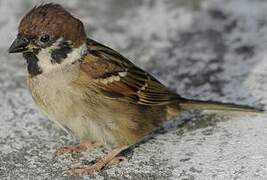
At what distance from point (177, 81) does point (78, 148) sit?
1147 millimetres

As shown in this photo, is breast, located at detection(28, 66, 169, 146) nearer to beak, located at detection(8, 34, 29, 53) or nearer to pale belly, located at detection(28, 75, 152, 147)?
pale belly, located at detection(28, 75, 152, 147)

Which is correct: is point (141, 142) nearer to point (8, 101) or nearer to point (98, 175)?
point (98, 175)

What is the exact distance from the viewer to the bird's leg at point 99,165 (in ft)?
13.4

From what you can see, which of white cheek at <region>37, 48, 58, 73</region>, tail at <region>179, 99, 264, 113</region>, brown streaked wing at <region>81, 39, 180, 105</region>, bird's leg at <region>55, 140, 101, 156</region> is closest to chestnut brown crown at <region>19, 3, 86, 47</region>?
white cheek at <region>37, 48, 58, 73</region>

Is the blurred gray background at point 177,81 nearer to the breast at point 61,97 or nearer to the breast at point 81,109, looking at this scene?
the breast at point 81,109

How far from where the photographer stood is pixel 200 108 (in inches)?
179

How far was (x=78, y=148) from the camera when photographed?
14.4 ft

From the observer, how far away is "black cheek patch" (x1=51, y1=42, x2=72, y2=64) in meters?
4.05

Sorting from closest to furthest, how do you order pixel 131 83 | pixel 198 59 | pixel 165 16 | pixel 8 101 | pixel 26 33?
pixel 26 33
pixel 131 83
pixel 8 101
pixel 198 59
pixel 165 16

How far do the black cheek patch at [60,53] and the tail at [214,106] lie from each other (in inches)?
34.4

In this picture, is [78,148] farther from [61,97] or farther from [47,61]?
[47,61]

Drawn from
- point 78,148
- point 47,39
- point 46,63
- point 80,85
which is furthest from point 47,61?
point 78,148

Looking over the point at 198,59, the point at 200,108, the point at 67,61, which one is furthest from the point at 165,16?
the point at 67,61

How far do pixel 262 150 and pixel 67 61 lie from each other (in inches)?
50.4
